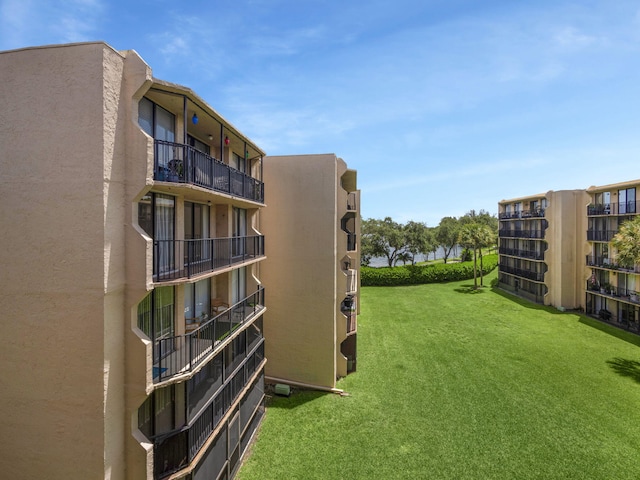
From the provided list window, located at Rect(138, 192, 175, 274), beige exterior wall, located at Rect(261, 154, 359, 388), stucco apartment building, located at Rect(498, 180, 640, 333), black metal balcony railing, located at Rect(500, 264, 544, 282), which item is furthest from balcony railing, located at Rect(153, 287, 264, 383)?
black metal balcony railing, located at Rect(500, 264, 544, 282)

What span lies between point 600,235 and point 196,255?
39785 millimetres

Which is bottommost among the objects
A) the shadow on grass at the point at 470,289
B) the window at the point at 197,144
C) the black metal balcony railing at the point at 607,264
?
the shadow on grass at the point at 470,289

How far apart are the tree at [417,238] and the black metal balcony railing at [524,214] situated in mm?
14205

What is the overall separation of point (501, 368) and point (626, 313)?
19.0 metres

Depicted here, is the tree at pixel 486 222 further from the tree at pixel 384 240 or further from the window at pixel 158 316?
the window at pixel 158 316

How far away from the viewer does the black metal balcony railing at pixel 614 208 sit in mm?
29459

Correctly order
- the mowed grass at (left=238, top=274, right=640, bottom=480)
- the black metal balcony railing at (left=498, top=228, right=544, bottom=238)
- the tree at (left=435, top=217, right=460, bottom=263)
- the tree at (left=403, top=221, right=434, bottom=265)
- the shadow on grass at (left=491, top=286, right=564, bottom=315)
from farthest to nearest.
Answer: the tree at (left=435, top=217, right=460, bottom=263)
the tree at (left=403, top=221, right=434, bottom=265)
the black metal balcony railing at (left=498, top=228, right=544, bottom=238)
the shadow on grass at (left=491, top=286, right=564, bottom=315)
the mowed grass at (left=238, top=274, right=640, bottom=480)

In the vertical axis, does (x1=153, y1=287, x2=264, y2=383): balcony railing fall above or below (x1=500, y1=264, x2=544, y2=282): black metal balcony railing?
above

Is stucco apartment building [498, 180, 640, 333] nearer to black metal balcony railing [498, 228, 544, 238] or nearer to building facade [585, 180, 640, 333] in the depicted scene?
building facade [585, 180, 640, 333]

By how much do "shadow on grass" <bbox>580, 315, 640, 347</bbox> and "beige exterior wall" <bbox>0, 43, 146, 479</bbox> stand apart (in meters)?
35.5

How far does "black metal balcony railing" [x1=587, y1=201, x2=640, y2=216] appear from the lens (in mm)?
29459

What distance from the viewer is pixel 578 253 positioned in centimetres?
3641

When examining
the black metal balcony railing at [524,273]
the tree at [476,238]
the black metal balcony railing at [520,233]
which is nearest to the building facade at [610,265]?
the black metal balcony railing at [524,273]

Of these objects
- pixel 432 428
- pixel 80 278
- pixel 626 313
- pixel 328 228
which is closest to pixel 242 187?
pixel 328 228
